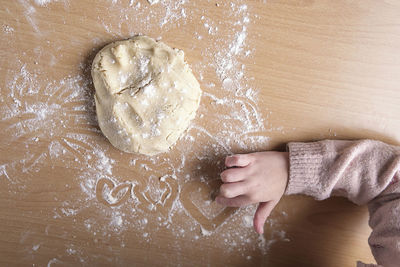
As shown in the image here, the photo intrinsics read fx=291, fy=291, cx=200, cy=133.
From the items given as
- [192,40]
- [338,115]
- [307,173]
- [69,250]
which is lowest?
[69,250]

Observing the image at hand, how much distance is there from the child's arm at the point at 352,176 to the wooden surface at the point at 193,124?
62 mm

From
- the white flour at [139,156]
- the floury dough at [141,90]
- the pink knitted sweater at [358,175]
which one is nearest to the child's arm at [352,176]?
the pink knitted sweater at [358,175]

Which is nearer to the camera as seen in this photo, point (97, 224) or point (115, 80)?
point (115, 80)

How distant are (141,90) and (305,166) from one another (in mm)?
443

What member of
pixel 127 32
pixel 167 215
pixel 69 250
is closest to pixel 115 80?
pixel 127 32

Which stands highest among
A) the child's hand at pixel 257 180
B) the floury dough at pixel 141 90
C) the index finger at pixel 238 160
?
the floury dough at pixel 141 90

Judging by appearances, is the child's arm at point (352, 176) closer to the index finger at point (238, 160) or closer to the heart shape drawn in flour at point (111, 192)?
the index finger at point (238, 160)

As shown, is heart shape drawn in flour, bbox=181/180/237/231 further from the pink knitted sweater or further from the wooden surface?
the pink knitted sweater

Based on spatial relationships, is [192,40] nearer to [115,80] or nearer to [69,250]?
[115,80]

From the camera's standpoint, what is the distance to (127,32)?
2.42ft

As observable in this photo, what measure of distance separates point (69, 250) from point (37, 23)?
0.61 metres

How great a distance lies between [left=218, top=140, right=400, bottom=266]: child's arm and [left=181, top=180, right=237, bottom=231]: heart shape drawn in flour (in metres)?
0.09

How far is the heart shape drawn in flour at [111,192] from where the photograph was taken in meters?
0.79

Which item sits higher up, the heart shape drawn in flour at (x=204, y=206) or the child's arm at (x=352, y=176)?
the child's arm at (x=352, y=176)
